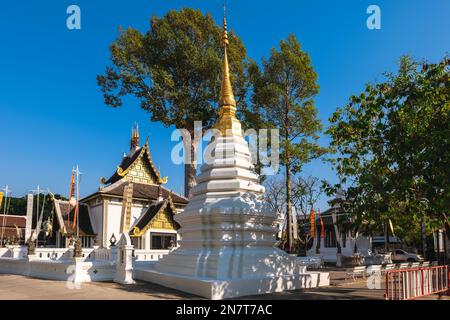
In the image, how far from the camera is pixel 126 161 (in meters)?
36.0

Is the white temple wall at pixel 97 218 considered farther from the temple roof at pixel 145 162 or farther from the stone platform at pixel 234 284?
the stone platform at pixel 234 284

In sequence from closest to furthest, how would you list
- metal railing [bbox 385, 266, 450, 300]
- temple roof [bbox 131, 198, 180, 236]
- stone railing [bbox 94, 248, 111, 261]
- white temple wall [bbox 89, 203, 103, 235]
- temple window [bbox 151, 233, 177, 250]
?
1. metal railing [bbox 385, 266, 450, 300]
2. stone railing [bbox 94, 248, 111, 261]
3. temple roof [bbox 131, 198, 180, 236]
4. white temple wall [bbox 89, 203, 103, 235]
5. temple window [bbox 151, 233, 177, 250]

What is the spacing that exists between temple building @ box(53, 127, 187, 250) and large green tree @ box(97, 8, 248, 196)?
451cm

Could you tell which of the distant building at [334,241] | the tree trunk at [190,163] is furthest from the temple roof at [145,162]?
the distant building at [334,241]

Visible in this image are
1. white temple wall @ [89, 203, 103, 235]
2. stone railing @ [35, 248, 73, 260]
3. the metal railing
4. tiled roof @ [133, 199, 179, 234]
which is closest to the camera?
the metal railing

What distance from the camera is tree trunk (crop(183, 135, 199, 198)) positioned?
26250mm

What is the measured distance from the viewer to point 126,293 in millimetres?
12367

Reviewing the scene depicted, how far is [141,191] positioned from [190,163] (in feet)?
25.7

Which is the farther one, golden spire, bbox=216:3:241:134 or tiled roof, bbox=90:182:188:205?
tiled roof, bbox=90:182:188:205

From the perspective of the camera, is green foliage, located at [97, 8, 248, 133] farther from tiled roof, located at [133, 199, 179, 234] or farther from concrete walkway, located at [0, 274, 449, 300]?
concrete walkway, located at [0, 274, 449, 300]

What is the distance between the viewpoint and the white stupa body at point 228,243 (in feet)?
40.1

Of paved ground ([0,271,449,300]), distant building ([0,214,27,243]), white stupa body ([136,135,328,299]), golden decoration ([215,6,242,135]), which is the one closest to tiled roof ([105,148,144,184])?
golden decoration ([215,6,242,135])
